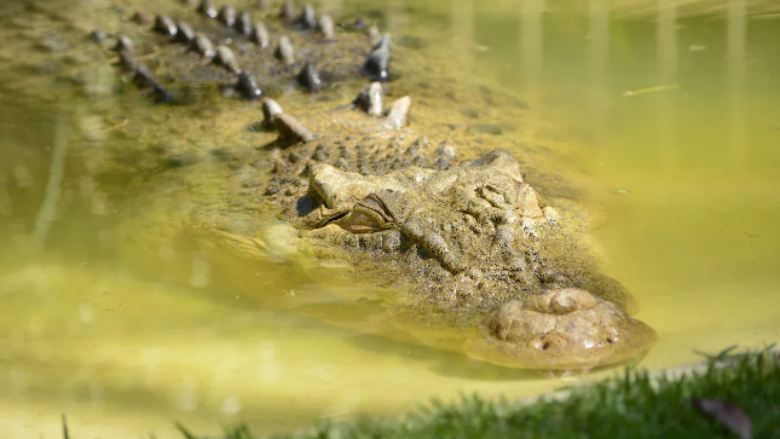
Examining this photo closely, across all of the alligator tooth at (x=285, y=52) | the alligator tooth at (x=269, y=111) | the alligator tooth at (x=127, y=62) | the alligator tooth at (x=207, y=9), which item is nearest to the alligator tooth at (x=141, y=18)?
the alligator tooth at (x=207, y=9)

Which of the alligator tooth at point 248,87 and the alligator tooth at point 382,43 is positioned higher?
the alligator tooth at point 382,43

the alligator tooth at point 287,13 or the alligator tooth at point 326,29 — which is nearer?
the alligator tooth at point 326,29

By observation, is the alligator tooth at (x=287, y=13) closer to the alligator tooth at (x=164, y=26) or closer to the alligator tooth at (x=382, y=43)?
the alligator tooth at (x=164, y=26)

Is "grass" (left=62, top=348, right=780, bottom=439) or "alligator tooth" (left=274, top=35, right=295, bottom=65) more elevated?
"alligator tooth" (left=274, top=35, right=295, bottom=65)

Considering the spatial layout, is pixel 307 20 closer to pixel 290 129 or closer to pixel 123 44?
pixel 123 44

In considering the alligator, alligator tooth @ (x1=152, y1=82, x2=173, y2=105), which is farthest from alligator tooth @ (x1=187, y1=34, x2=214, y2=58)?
alligator tooth @ (x1=152, y1=82, x2=173, y2=105)

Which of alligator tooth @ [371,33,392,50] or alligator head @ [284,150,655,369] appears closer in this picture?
alligator head @ [284,150,655,369]

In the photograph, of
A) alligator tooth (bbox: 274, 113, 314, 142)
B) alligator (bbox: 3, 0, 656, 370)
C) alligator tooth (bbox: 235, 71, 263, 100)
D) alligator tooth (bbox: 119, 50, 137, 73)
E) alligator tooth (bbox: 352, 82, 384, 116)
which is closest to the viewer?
alligator (bbox: 3, 0, 656, 370)

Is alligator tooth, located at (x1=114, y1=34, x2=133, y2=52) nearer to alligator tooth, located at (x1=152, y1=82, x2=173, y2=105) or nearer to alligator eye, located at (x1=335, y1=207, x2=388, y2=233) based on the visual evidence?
alligator tooth, located at (x1=152, y1=82, x2=173, y2=105)
